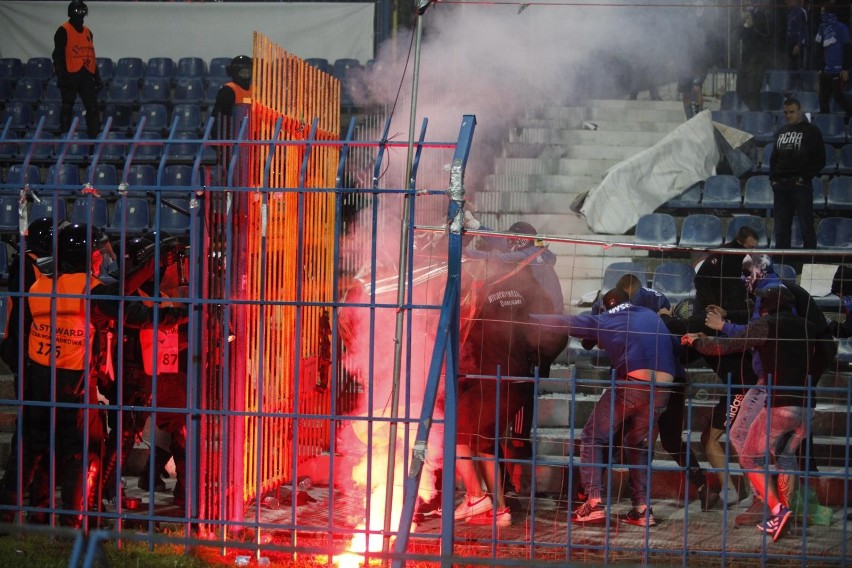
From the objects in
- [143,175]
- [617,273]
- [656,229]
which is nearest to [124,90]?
[143,175]

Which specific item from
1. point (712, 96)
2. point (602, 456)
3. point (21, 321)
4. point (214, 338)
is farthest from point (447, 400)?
point (712, 96)

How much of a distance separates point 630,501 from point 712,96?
28.0ft

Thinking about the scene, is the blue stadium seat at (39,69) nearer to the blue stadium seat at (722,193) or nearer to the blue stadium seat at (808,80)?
the blue stadium seat at (722,193)

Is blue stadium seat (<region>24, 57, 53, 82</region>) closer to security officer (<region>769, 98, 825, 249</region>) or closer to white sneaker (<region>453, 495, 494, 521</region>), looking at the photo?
security officer (<region>769, 98, 825, 249</region>)

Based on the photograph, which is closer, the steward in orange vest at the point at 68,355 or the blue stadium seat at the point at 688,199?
the steward in orange vest at the point at 68,355

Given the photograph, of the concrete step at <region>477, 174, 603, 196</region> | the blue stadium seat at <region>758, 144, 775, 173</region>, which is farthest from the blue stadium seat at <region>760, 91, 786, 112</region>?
the concrete step at <region>477, 174, 603, 196</region>

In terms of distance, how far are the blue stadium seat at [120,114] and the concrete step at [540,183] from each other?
18.1ft

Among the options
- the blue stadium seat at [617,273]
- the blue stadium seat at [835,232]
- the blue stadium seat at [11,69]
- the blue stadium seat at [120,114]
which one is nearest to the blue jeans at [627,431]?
the blue stadium seat at [617,273]

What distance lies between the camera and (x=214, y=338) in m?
5.71

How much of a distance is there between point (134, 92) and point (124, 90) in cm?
16

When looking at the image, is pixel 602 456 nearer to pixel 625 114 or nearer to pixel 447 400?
pixel 447 400

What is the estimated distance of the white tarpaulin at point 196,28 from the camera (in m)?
14.6

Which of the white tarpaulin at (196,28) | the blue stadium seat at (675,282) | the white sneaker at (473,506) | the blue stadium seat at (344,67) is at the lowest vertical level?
the white sneaker at (473,506)

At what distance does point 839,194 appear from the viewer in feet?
36.1
